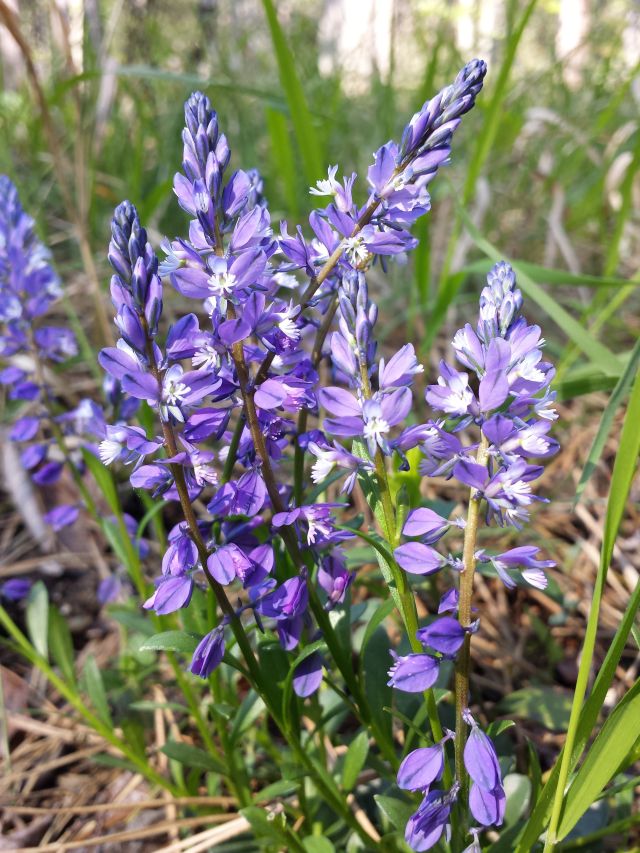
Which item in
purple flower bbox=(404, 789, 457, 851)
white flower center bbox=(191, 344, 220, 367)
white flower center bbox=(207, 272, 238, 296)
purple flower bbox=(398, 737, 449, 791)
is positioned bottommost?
purple flower bbox=(404, 789, 457, 851)

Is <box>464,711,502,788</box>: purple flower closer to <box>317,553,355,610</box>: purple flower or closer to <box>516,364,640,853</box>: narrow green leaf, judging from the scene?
<box>516,364,640,853</box>: narrow green leaf

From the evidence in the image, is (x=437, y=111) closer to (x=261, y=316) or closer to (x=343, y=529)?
(x=261, y=316)

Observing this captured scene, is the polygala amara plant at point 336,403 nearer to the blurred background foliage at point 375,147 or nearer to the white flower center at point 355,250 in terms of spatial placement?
the white flower center at point 355,250

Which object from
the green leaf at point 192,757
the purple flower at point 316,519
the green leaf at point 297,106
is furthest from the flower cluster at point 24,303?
the purple flower at point 316,519

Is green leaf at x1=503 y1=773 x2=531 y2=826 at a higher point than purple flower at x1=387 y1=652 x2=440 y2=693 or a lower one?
lower

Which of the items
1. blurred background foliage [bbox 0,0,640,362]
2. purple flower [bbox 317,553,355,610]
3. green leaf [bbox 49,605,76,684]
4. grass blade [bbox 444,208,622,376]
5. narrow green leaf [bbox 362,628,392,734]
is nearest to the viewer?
purple flower [bbox 317,553,355,610]

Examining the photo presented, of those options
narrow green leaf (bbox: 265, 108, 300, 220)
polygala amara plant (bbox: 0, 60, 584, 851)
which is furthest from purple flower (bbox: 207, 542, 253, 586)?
narrow green leaf (bbox: 265, 108, 300, 220)
